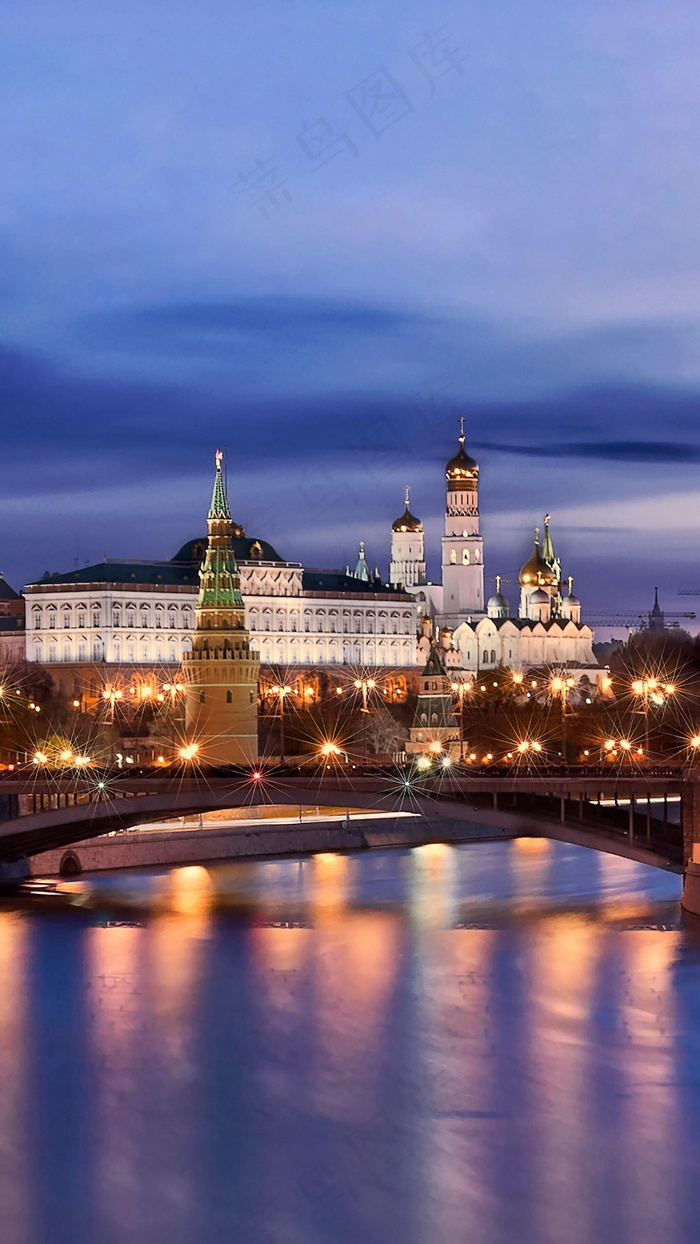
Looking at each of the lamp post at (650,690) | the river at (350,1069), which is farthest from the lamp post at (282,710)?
the river at (350,1069)

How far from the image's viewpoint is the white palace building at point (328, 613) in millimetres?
137000

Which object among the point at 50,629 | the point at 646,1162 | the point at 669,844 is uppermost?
the point at 50,629

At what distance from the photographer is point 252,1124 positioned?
109 feet

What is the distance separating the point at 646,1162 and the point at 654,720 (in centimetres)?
6413

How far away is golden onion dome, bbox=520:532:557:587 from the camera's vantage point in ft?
521

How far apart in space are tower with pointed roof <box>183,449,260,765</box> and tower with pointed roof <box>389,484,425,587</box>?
88003mm

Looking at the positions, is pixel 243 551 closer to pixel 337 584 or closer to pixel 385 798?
pixel 337 584

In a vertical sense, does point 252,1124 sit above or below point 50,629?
below

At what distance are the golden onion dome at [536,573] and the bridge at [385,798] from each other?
101 m

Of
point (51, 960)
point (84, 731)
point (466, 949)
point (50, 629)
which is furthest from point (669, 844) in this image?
point (50, 629)

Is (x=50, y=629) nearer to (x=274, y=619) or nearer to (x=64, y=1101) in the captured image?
(x=274, y=619)

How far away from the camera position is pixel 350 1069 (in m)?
36.5

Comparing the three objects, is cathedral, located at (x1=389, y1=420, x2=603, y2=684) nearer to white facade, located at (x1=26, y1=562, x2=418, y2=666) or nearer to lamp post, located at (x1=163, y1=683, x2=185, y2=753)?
white facade, located at (x1=26, y1=562, x2=418, y2=666)

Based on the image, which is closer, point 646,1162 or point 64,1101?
point 646,1162
